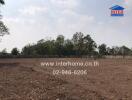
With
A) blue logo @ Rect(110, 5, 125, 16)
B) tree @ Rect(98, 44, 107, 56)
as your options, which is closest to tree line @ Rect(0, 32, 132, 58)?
tree @ Rect(98, 44, 107, 56)

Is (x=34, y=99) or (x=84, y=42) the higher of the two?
(x=84, y=42)

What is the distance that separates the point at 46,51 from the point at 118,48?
158 ft

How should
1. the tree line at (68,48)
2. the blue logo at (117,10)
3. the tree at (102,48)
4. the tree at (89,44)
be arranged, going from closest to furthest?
the blue logo at (117,10)
the tree line at (68,48)
the tree at (89,44)
the tree at (102,48)

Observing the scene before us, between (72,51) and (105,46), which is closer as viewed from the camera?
(72,51)

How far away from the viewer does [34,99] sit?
8.25 metres

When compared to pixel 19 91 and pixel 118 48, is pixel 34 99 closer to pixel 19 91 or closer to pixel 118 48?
pixel 19 91

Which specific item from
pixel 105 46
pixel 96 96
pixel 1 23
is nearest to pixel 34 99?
pixel 96 96

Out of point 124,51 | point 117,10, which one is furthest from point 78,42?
point 117,10

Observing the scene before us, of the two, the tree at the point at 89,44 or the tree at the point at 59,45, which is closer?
the tree at the point at 59,45

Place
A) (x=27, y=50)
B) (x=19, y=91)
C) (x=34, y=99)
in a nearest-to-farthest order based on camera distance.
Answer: (x=34, y=99) → (x=19, y=91) → (x=27, y=50)

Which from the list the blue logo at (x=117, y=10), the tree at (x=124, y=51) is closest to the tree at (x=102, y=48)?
the tree at (x=124, y=51)

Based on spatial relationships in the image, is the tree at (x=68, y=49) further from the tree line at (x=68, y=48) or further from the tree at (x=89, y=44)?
the tree at (x=89, y=44)

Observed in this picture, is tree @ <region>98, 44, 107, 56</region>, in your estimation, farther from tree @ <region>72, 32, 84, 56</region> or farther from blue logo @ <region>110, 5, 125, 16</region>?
blue logo @ <region>110, 5, 125, 16</region>

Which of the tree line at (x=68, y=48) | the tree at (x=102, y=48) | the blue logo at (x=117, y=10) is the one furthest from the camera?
the tree at (x=102, y=48)
